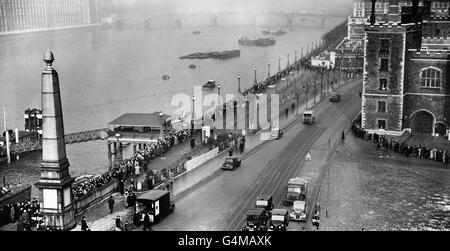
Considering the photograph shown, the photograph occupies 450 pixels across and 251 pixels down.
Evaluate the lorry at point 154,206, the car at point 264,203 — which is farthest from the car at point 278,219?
the lorry at point 154,206

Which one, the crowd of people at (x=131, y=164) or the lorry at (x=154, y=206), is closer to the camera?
the lorry at (x=154, y=206)

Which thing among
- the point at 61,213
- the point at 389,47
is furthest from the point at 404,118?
the point at 61,213

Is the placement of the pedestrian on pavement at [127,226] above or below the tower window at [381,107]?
below

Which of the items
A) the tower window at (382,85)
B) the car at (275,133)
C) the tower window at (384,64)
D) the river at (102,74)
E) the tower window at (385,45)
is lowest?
the river at (102,74)

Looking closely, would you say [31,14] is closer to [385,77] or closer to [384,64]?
[384,64]

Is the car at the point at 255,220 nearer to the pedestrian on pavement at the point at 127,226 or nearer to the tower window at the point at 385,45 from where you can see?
the pedestrian on pavement at the point at 127,226

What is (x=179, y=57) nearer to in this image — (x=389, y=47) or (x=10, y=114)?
(x=10, y=114)
